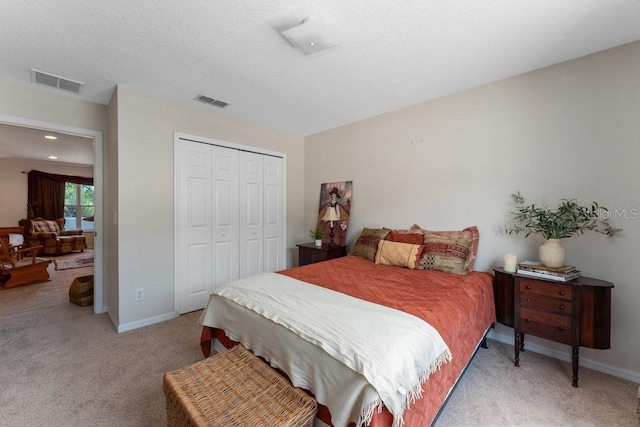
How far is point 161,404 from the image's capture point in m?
1.71

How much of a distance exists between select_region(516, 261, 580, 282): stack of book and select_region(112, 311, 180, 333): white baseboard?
3495 mm

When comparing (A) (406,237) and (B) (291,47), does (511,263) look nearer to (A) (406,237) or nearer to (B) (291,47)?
Answer: (A) (406,237)

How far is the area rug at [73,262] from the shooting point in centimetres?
548

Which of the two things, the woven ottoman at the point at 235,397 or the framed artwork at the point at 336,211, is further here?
the framed artwork at the point at 336,211

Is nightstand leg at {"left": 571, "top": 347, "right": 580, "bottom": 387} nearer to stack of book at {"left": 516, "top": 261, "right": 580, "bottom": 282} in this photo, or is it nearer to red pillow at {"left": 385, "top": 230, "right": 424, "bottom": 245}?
stack of book at {"left": 516, "top": 261, "right": 580, "bottom": 282}

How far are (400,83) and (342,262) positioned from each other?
1895mm

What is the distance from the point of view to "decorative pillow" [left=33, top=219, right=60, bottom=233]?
6461 mm

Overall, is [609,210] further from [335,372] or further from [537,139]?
[335,372]

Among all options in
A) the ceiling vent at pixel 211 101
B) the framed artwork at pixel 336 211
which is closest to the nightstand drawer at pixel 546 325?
the framed artwork at pixel 336 211

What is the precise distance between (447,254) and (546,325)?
84 centimetres

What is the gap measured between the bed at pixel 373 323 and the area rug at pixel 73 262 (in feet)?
18.0

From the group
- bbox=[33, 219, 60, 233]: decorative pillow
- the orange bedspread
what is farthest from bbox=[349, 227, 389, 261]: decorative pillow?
bbox=[33, 219, 60, 233]: decorative pillow

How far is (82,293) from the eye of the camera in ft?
11.0

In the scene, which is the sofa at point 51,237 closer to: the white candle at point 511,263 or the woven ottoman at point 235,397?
the woven ottoman at point 235,397
